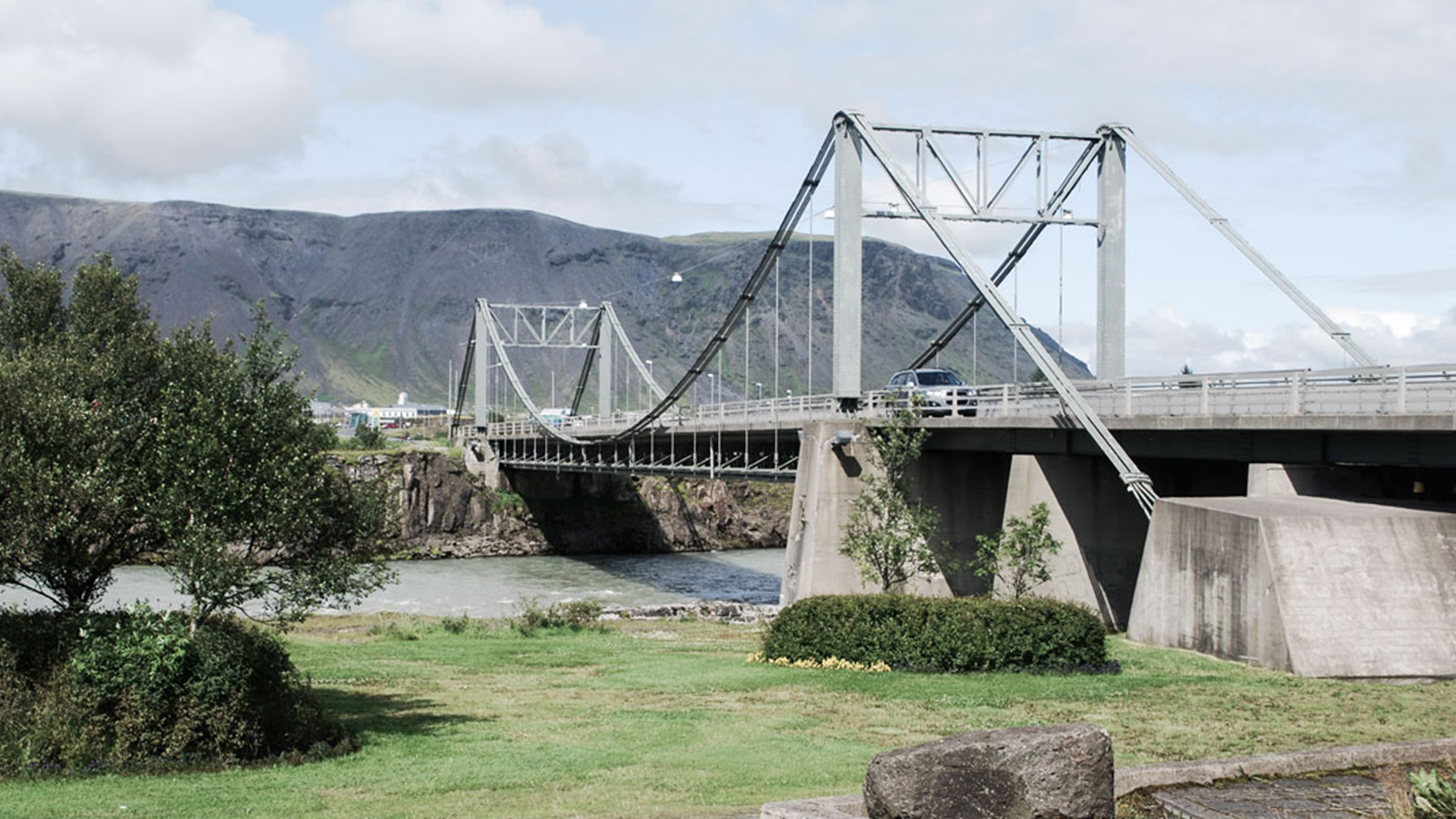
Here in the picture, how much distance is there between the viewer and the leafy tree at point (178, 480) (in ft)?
62.0

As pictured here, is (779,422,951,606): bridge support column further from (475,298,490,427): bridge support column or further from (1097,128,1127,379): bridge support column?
(475,298,490,427): bridge support column

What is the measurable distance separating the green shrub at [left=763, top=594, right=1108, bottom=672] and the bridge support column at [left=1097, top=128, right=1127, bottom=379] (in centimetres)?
1648

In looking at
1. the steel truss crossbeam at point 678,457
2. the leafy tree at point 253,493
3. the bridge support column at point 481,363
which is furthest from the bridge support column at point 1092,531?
the bridge support column at point 481,363

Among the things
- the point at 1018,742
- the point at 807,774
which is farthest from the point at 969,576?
the point at 1018,742

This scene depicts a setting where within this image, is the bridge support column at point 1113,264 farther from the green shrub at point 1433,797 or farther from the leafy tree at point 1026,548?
the green shrub at point 1433,797

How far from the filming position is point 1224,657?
26484 millimetres

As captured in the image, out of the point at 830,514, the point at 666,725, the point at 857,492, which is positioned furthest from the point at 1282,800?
the point at 857,492

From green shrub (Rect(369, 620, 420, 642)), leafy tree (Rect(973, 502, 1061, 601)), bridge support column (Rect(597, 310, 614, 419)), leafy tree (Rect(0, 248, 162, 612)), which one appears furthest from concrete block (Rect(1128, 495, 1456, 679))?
bridge support column (Rect(597, 310, 614, 419))

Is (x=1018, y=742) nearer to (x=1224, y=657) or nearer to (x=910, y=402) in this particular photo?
(x=1224, y=657)

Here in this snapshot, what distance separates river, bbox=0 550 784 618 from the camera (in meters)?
61.2

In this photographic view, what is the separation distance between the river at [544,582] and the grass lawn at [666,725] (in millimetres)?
24533

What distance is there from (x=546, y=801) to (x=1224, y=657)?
51.6 ft

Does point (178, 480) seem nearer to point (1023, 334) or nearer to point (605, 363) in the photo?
point (1023, 334)

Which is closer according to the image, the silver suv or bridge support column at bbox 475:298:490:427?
the silver suv
